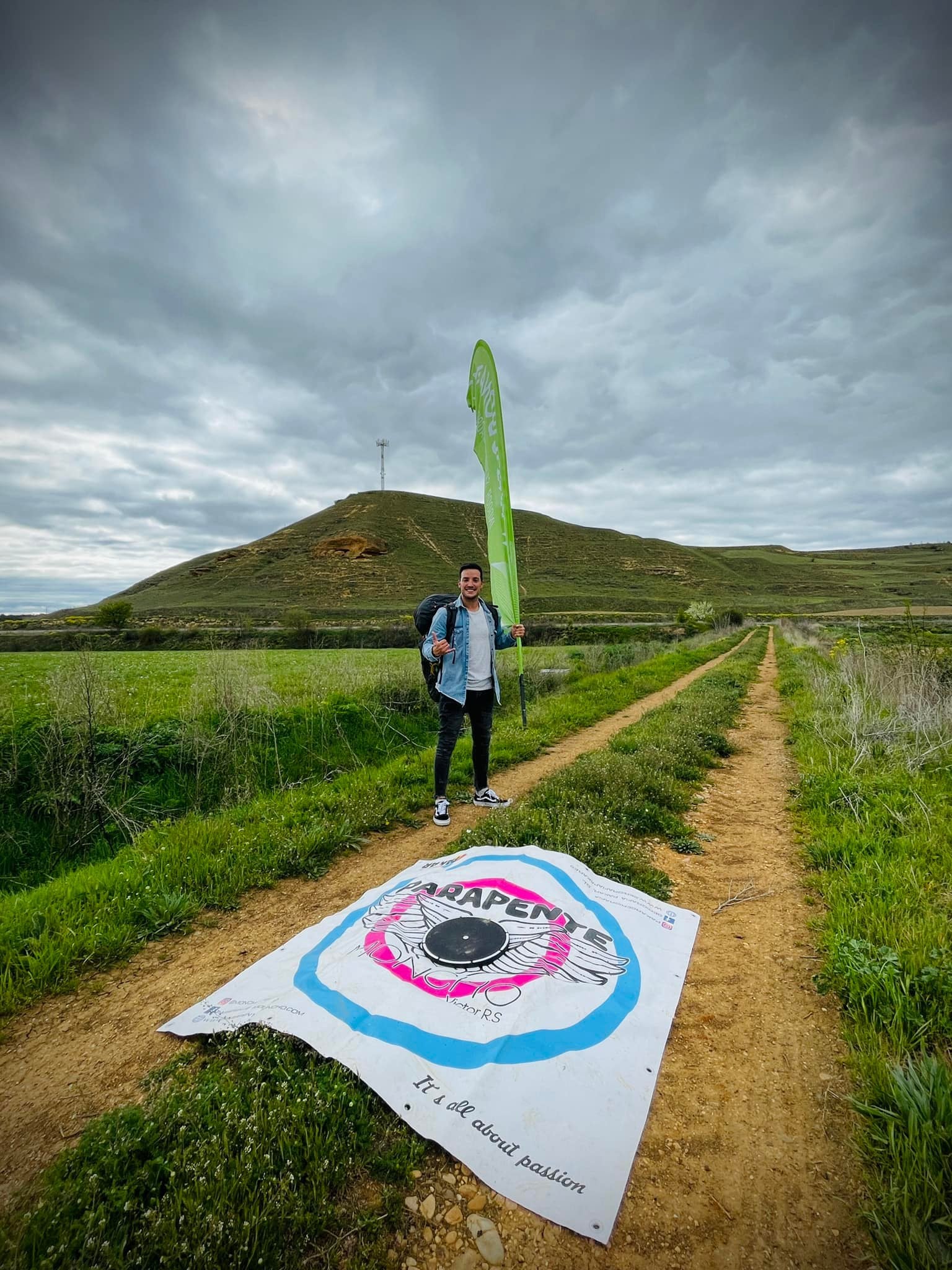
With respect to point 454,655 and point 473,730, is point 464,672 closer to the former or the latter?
point 454,655

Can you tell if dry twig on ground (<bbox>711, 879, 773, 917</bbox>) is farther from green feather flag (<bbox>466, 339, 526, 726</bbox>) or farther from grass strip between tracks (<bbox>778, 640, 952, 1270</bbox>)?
green feather flag (<bbox>466, 339, 526, 726</bbox>)

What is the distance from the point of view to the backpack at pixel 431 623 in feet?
19.4

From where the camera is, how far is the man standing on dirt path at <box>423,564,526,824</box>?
5.83 meters

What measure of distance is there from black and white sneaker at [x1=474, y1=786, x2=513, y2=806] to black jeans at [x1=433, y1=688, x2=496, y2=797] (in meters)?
0.10

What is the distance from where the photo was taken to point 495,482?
7879mm

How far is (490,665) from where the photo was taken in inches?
239

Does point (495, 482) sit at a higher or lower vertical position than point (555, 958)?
higher

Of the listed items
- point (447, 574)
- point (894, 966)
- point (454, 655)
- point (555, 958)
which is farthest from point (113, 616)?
point (894, 966)

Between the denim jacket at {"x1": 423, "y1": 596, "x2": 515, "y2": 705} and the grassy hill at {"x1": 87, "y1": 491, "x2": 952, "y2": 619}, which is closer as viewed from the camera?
the denim jacket at {"x1": 423, "y1": 596, "x2": 515, "y2": 705}

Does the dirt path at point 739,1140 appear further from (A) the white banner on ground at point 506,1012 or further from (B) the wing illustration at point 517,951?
(B) the wing illustration at point 517,951

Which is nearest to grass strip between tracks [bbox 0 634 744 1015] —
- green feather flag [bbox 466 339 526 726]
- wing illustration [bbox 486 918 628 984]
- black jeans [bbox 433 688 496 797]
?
black jeans [bbox 433 688 496 797]

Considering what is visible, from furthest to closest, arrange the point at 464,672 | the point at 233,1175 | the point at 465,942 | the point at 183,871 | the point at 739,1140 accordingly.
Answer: the point at 464,672
the point at 183,871
the point at 465,942
the point at 739,1140
the point at 233,1175

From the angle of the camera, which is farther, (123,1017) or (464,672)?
(464,672)

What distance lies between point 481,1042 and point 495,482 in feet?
22.6
